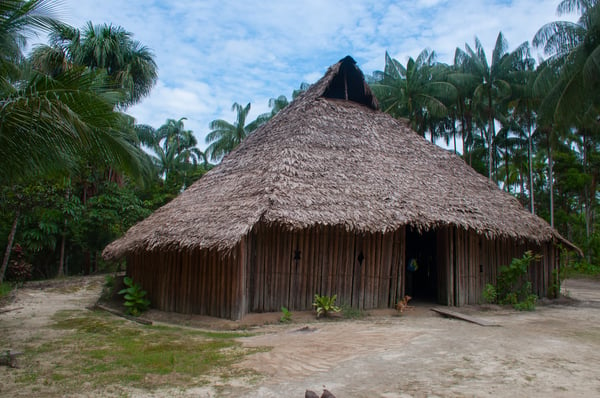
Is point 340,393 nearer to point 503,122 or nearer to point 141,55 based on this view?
point 141,55

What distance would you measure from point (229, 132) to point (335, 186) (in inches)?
949

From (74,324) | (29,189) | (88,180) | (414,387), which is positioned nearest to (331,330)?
(414,387)

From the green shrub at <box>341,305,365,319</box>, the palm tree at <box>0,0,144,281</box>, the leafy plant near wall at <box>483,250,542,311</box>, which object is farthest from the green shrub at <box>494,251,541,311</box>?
the palm tree at <box>0,0,144,281</box>

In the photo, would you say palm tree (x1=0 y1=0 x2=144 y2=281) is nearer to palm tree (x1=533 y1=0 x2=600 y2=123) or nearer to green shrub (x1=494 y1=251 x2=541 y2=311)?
green shrub (x1=494 y1=251 x2=541 y2=311)

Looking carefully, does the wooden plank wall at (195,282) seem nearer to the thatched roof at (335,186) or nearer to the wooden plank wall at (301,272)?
the wooden plank wall at (301,272)

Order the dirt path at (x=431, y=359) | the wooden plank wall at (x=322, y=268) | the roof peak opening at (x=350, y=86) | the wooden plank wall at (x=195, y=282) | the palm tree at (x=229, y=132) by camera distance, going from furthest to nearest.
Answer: the palm tree at (x=229, y=132), the roof peak opening at (x=350, y=86), the wooden plank wall at (x=322, y=268), the wooden plank wall at (x=195, y=282), the dirt path at (x=431, y=359)

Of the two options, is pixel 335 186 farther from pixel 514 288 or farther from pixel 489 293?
pixel 514 288

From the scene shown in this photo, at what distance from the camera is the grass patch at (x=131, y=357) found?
4961 mm

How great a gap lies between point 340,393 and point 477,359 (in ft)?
7.51

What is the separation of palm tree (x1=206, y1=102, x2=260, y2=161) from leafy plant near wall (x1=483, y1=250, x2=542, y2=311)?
79.2 feet

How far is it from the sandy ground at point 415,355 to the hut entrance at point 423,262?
3.10m

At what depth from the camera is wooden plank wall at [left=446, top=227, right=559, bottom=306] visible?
1066 centimetres

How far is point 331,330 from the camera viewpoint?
301 inches

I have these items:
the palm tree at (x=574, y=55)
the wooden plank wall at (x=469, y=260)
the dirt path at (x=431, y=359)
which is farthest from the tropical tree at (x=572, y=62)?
the dirt path at (x=431, y=359)
